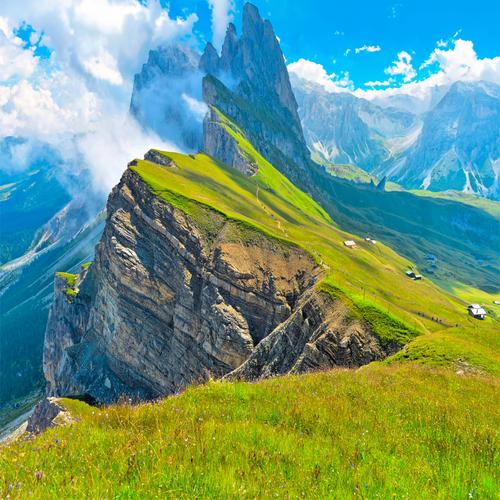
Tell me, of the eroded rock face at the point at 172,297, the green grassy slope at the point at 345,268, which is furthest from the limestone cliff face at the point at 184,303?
the green grassy slope at the point at 345,268

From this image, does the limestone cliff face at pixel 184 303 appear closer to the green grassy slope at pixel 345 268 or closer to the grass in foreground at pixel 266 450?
the green grassy slope at pixel 345 268

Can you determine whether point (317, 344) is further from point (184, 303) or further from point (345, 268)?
point (184, 303)

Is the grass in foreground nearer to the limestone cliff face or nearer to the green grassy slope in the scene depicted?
the green grassy slope

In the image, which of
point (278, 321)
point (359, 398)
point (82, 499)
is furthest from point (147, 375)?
point (82, 499)

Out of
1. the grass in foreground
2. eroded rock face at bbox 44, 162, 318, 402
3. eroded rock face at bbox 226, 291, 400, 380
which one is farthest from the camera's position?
eroded rock face at bbox 44, 162, 318, 402

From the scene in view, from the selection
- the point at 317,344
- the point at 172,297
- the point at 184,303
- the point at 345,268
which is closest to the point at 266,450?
the point at 317,344

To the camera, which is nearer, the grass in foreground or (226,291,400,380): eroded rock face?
the grass in foreground

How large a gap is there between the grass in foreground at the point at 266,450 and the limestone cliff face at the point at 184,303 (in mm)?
37129

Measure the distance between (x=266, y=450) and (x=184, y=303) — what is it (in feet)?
224

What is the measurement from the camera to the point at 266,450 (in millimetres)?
6434

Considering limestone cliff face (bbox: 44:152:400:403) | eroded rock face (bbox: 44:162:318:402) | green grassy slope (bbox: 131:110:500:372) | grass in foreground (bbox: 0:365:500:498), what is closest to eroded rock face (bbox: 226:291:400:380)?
limestone cliff face (bbox: 44:152:400:403)

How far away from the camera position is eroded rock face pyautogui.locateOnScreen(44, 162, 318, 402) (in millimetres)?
66250

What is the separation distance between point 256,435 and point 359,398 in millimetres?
4905

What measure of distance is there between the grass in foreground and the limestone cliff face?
37129mm
